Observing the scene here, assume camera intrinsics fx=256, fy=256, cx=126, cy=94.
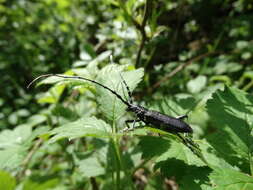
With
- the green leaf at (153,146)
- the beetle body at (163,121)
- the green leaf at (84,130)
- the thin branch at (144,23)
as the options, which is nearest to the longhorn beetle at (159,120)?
the beetle body at (163,121)

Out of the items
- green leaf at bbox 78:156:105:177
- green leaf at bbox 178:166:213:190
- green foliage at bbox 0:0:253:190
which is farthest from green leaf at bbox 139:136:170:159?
green leaf at bbox 78:156:105:177

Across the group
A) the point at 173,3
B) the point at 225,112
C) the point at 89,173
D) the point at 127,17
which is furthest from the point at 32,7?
the point at 225,112

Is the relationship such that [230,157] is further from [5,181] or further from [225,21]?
[225,21]

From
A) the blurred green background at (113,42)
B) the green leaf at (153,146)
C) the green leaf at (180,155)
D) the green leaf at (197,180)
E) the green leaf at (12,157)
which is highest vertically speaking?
the blurred green background at (113,42)

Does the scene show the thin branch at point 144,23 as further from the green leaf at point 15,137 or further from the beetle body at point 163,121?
the green leaf at point 15,137

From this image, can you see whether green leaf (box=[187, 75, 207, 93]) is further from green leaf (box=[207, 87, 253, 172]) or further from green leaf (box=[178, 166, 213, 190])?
green leaf (box=[178, 166, 213, 190])

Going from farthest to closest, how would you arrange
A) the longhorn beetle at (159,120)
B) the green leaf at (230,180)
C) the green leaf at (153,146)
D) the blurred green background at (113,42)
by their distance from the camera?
the blurred green background at (113,42)
the longhorn beetle at (159,120)
the green leaf at (153,146)
the green leaf at (230,180)

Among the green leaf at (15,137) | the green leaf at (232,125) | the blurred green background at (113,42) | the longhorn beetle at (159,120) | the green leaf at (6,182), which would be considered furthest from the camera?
the blurred green background at (113,42)
